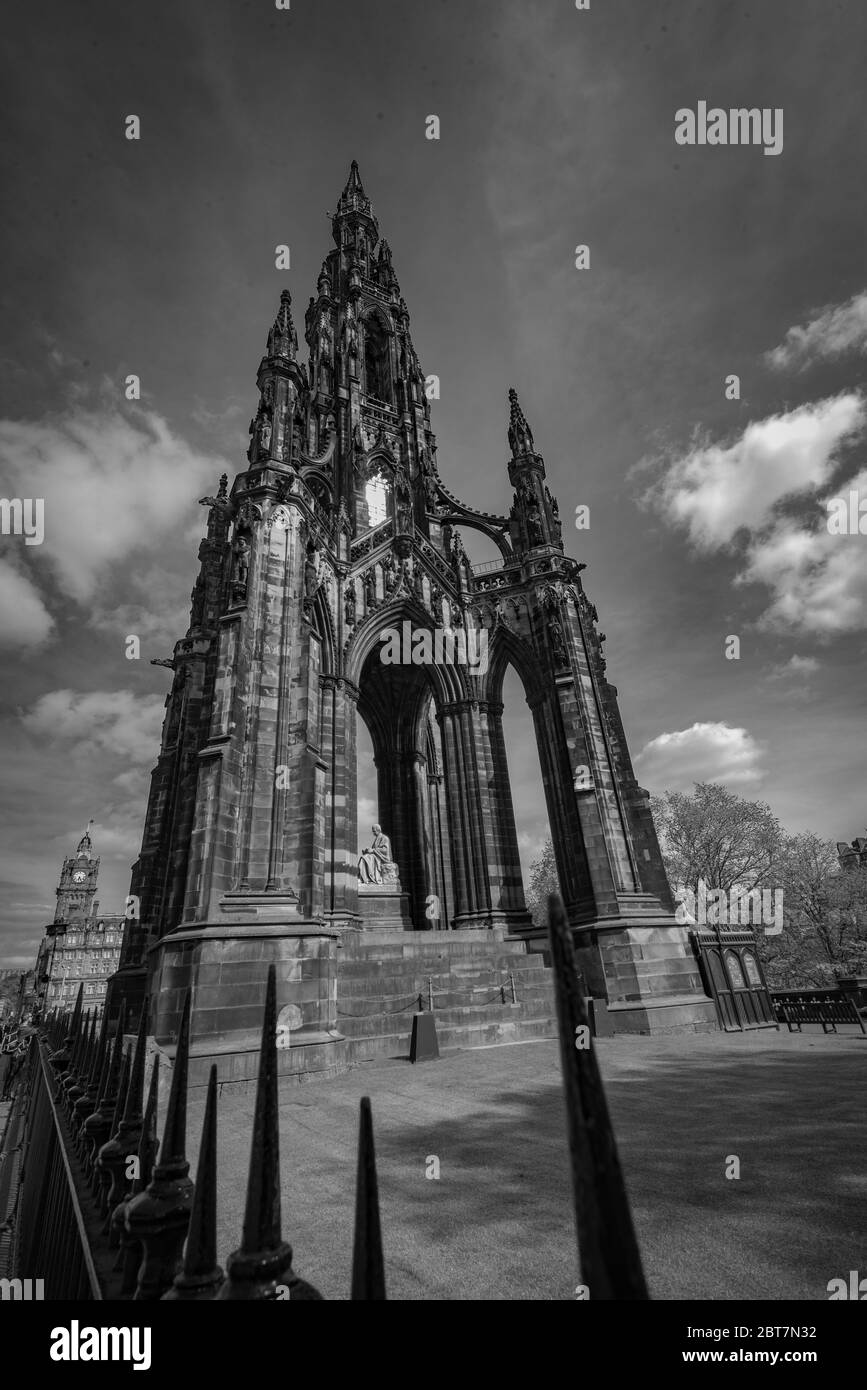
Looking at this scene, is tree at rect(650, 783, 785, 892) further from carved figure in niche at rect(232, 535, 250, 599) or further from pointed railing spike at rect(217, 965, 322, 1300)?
pointed railing spike at rect(217, 965, 322, 1300)

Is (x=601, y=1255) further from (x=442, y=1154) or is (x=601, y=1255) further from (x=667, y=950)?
(x=667, y=950)

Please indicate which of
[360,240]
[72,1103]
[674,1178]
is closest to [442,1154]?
[674,1178]

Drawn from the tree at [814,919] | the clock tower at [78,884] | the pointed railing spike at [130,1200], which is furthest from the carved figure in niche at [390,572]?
the clock tower at [78,884]

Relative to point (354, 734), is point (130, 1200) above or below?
below

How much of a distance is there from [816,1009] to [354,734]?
12269 mm

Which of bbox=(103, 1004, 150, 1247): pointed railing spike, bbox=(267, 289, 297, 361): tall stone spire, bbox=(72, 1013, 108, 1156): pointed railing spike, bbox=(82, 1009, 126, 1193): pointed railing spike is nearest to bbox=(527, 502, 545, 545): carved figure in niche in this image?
bbox=(267, 289, 297, 361): tall stone spire

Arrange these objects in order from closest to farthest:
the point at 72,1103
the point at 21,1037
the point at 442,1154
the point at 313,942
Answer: the point at 72,1103, the point at 442,1154, the point at 313,942, the point at 21,1037

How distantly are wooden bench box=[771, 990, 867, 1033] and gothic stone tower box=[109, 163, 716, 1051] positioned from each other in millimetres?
1728

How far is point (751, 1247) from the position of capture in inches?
119

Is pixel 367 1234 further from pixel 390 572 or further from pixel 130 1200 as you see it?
pixel 390 572

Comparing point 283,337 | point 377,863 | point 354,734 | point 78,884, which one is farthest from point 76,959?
point 283,337

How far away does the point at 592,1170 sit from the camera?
748mm

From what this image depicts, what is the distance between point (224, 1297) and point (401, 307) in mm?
38028

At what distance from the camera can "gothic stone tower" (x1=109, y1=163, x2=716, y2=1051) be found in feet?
36.3
